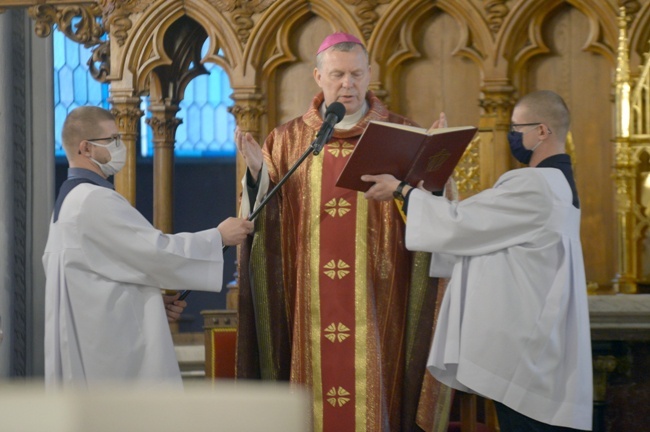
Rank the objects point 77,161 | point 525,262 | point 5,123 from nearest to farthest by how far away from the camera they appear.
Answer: point 525,262 → point 77,161 → point 5,123

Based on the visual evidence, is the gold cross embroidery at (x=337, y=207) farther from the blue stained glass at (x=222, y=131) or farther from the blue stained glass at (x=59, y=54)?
the blue stained glass at (x=222, y=131)

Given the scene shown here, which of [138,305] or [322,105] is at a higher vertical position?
[322,105]

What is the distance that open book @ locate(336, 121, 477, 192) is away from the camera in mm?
4129

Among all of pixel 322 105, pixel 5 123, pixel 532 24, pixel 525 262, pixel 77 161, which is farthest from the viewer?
pixel 5 123

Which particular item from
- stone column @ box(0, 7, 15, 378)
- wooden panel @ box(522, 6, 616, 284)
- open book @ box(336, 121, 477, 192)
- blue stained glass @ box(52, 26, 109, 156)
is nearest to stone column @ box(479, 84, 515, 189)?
wooden panel @ box(522, 6, 616, 284)

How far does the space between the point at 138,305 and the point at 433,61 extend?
2.53 meters

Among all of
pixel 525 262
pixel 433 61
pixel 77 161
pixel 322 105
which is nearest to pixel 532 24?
pixel 433 61

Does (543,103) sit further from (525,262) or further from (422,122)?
(422,122)

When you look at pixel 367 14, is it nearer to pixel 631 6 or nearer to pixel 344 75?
pixel 631 6

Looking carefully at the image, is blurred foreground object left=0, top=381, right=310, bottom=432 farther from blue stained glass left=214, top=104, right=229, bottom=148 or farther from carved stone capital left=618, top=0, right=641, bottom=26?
blue stained glass left=214, top=104, right=229, bottom=148

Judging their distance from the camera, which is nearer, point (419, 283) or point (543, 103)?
point (543, 103)

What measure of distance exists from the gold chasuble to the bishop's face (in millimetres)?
141

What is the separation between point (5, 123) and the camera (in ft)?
25.8

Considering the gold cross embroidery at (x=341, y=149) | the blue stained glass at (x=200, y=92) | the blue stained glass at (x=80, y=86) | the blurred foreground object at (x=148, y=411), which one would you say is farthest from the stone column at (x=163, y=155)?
the blurred foreground object at (x=148, y=411)
